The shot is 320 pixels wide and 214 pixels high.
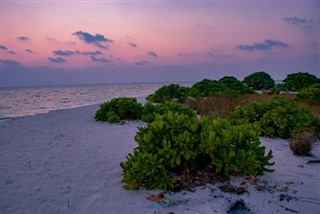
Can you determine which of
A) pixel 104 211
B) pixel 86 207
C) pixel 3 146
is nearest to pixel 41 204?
pixel 86 207

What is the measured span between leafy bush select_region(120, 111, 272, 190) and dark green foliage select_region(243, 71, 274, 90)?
27.9 meters

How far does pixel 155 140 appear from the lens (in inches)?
168

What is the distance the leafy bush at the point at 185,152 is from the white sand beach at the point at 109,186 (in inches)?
8.9

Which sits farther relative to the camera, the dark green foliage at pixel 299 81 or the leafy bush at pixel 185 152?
the dark green foliage at pixel 299 81

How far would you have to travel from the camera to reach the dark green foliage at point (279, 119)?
734cm

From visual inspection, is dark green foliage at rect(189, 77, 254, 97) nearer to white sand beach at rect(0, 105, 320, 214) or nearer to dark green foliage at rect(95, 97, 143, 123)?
dark green foliage at rect(95, 97, 143, 123)

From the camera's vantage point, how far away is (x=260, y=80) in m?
30.8

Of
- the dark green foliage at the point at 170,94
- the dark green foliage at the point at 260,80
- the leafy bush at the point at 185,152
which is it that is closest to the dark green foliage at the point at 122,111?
the leafy bush at the point at 185,152

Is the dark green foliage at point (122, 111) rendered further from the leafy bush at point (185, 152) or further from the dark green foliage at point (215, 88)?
the dark green foliage at point (215, 88)

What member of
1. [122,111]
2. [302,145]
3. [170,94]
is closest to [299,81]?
[170,94]

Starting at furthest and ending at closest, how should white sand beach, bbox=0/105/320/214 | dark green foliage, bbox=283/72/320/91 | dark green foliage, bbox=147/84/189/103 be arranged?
dark green foliage, bbox=283/72/320/91
dark green foliage, bbox=147/84/189/103
white sand beach, bbox=0/105/320/214

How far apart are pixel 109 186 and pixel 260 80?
96.4 feet

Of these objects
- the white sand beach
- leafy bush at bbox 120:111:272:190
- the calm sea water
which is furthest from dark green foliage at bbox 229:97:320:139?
the calm sea water

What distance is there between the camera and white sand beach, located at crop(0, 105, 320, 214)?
3584 millimetres
